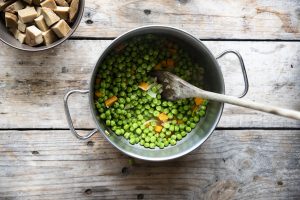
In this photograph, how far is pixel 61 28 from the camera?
1567 millimetres

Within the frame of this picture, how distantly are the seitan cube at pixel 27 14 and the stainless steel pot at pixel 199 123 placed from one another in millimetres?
302

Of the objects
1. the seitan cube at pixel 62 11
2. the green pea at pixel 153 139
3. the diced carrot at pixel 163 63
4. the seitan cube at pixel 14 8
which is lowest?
the green pea at pixel 153 139

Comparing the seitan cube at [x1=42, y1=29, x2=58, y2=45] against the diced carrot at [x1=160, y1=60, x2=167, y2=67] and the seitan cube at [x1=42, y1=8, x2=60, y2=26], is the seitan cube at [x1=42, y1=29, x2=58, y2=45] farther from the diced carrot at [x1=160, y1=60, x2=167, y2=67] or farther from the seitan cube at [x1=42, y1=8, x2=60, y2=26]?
the diced carrot at [x1=160, y1=60, x2=167, y2=67]

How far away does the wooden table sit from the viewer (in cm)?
172

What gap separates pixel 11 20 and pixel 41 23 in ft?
0.37

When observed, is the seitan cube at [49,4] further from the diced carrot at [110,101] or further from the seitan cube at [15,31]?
the diced carrot at [110,101]

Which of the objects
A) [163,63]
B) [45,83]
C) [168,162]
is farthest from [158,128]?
[45,83]

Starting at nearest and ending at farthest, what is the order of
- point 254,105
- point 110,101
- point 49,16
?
1. point 254,105
2. point 49,16
3. point 110,101

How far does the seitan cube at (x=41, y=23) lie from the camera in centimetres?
157

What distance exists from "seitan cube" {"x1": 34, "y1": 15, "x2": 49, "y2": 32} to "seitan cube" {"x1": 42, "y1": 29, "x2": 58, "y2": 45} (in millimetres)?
20

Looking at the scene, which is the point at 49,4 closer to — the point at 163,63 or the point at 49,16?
the point at 49,16

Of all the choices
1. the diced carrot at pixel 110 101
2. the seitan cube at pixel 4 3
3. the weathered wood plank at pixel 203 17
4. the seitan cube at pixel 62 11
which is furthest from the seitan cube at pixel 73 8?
the diced carrot at pixel 110 101

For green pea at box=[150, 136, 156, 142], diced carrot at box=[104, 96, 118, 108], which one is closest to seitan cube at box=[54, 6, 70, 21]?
diced carrot at box=[104, 96, 118, 108]

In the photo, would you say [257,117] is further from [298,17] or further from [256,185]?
[298,17]
